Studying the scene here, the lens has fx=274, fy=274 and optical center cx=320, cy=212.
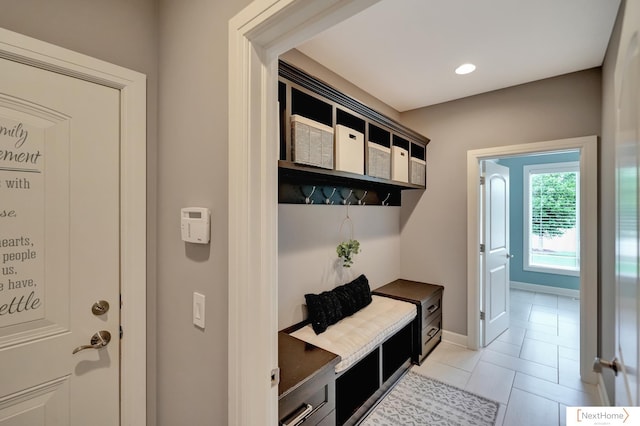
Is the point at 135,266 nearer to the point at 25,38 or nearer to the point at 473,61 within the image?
the point at 25,38

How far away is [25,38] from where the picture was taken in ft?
3.20

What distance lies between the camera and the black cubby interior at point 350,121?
2.21 m

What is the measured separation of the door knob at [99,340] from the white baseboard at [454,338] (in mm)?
3244

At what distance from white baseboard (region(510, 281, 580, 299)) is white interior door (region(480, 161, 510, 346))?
2.40 meters

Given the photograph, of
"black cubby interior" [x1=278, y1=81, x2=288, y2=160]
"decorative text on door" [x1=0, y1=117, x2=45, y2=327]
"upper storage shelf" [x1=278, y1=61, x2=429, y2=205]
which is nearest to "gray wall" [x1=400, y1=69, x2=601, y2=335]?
"upper storage shelf" [x1=278, y1=61, x2=429, y2=205]

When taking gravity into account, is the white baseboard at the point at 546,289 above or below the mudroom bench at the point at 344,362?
below

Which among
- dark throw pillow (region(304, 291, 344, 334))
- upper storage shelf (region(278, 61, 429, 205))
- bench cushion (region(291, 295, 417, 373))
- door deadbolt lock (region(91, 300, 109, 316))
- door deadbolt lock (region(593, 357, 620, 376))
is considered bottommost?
bench cushion (region(291, 295, 417, 373))

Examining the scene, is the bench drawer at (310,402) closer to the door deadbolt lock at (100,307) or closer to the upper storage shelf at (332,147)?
the door deadbolt lock at (100,307)

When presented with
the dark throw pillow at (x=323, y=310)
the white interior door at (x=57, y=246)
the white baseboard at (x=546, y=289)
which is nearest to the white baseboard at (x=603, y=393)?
the dark throw pillow at (x=323, y=310)

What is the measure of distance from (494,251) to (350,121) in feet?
7.77

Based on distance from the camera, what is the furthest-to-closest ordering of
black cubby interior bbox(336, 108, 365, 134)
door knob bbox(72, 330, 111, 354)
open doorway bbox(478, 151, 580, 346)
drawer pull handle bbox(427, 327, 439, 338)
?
open doorway bbox(478, 151, 580, 346) < drawer pull handle bbox(427, 327, 439, 338) < black cubby interior bbox(336, 108, 365, 134) < door knob bbox(72, 330, 111, 354)

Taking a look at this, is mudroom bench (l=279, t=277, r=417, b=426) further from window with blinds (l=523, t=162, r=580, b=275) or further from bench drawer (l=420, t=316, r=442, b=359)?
window with blinds (l=523, t=162, r=580, b=275)

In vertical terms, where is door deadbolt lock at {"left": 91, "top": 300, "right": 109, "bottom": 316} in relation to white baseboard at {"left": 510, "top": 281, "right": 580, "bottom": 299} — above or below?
above

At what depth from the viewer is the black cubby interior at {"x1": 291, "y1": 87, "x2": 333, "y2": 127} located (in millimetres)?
1948
